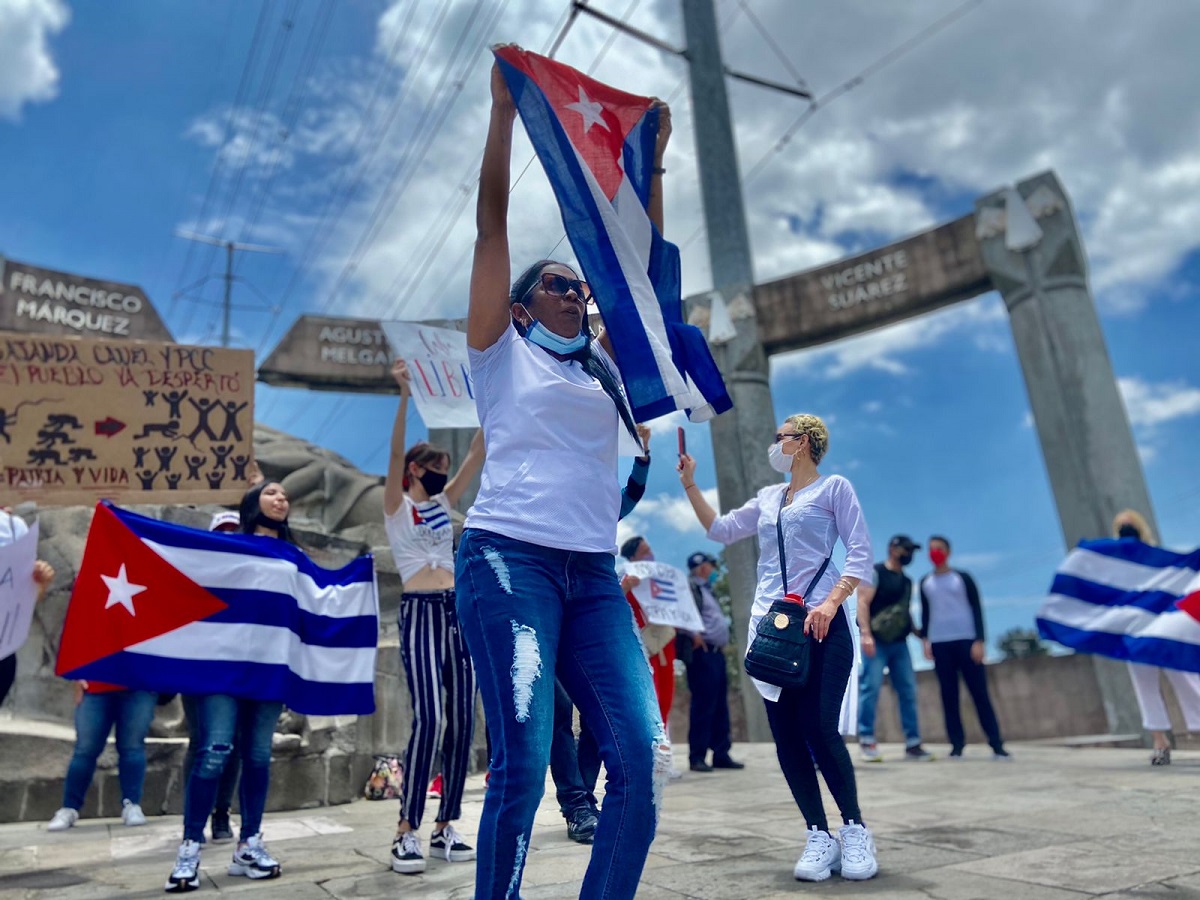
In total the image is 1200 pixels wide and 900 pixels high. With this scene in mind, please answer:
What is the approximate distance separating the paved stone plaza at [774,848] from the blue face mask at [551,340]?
5.96 feet

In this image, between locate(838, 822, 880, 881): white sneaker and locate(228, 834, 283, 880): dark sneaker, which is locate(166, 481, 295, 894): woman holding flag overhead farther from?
locate(838, 822, 880, 881): white sneaker

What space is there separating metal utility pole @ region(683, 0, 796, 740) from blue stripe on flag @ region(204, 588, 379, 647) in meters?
7.37

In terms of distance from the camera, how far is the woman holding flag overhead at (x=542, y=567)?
2.01 m

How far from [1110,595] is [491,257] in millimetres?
6953

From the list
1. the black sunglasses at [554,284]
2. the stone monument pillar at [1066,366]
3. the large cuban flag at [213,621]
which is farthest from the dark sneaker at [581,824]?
the stone monument pillar at [1066,366]

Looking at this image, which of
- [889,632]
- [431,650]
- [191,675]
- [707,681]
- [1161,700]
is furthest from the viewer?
[889,632]

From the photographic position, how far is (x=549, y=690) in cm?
210

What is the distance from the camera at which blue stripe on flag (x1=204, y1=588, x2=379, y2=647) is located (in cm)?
460

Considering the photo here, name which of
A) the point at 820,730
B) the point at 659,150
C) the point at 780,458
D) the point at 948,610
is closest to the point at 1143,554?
the point at 948,610

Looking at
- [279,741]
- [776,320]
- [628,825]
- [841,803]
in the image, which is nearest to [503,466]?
[628,825]

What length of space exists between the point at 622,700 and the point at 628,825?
267mm

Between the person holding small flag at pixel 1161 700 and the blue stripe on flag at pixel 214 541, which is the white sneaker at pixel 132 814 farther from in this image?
the person holding small flag at pixel 1161 700

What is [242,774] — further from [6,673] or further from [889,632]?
[889,632]

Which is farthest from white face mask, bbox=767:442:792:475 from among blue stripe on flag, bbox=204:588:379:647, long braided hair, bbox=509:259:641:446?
blue stripe on flag, bbox=204:588:379:647
